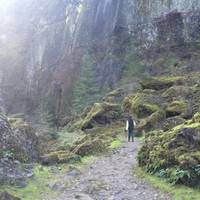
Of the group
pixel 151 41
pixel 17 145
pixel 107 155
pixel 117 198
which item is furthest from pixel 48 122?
pixel 117 198

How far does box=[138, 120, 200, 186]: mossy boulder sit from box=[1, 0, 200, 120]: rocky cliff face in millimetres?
36083

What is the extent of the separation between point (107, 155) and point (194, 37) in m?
42.2

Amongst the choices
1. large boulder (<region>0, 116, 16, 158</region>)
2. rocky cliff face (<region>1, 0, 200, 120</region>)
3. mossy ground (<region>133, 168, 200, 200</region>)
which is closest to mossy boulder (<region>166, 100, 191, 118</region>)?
mossy ground (<region>133, 168, 200, 200</region>)

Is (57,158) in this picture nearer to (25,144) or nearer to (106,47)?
(25,144)

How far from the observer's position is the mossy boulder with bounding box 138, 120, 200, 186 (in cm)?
1747

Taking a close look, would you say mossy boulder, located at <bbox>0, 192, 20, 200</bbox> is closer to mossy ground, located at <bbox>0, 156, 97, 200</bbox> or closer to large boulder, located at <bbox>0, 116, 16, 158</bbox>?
mossy ground, located at <bbox>0, 156, 97, 200</bbox>

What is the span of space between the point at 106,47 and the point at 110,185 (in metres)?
52.6

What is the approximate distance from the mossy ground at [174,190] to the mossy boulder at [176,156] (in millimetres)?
285

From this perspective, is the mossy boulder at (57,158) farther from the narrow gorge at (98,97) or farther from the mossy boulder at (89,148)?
the mossy boulder at (89,148)

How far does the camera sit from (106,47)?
70.0 m

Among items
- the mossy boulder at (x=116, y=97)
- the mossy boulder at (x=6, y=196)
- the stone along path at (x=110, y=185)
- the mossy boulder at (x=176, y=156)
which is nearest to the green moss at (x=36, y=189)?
the stone along path at (x=110, y=185)

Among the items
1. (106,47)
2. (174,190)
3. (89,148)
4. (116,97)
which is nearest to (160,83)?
(116,97)

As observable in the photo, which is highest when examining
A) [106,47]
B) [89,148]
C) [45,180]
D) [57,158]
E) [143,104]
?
[106,47]

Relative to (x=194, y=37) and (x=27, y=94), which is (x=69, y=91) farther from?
(x=194, y=37)
